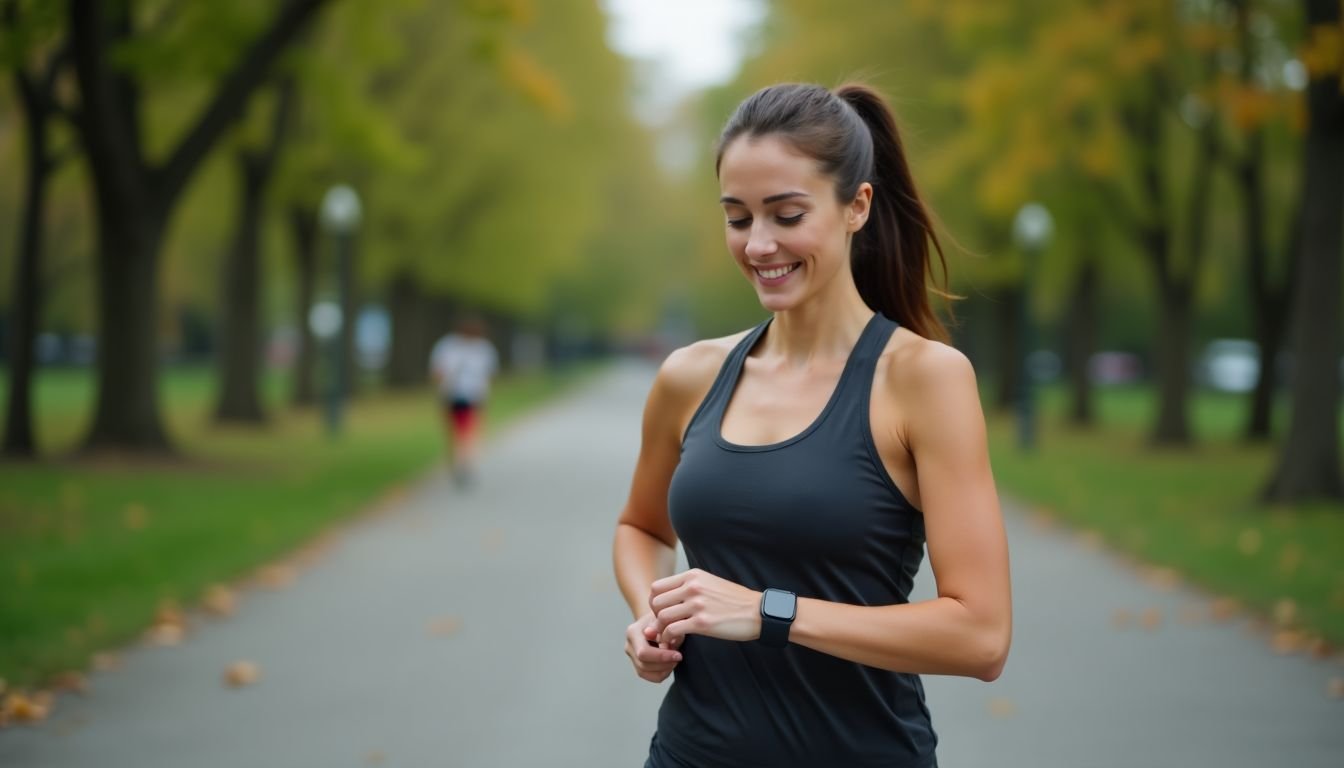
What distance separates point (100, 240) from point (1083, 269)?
1904 cm

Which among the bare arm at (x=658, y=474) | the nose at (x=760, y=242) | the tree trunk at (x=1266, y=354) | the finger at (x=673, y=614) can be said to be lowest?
the finger at (x=673, y=614)

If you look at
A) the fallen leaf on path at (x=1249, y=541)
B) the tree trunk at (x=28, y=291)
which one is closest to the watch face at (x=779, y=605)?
the fallen leaf on path at (x=1249, y=541)

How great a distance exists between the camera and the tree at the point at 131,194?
16.0 meters

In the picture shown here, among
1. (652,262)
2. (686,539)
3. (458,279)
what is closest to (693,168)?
(458,279)

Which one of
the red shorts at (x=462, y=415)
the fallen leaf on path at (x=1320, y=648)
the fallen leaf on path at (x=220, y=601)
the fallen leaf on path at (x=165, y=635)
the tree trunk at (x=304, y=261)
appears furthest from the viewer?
the tree trunk at (x=304, y=261)

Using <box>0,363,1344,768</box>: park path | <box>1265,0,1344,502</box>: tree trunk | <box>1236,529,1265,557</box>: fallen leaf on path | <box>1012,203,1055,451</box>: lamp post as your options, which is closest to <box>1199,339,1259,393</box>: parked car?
<box>1012,203,1055,451</box>: lamp post

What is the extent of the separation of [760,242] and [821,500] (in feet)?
1.36

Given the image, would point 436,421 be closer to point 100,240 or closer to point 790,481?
point 100,240

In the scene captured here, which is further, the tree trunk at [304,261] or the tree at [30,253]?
the tree trunk at [304,261]

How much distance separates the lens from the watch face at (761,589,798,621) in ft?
7.31

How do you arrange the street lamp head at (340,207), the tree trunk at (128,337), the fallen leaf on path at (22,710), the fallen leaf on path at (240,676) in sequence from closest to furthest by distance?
the fallen leaf on path at (22,710)
the fallen leaf on path at (240,676)
the tree trunk at (128,337)
the street lamp head at (340,207)

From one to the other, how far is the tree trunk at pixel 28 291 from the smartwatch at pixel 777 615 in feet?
55.0

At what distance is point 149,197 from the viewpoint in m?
16.8

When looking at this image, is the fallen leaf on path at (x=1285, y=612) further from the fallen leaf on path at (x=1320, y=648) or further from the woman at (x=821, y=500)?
the woman at (x=821, y=500)
